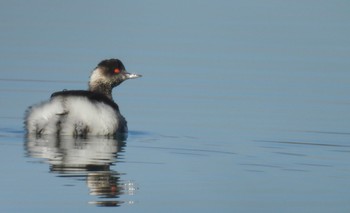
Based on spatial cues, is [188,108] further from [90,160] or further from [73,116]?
[90,160]

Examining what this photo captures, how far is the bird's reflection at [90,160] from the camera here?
12.3 metres

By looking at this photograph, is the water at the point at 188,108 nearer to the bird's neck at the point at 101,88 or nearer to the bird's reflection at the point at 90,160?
the bird's reflection at the point at 90,160

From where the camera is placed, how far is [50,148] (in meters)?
14.6

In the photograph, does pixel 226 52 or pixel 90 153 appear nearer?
pixel 90 153

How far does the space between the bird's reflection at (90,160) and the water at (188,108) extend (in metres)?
0.02

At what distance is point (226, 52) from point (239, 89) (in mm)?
4575

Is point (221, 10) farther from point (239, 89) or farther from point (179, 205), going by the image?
point (179, 205)

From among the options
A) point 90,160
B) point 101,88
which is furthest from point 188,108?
point 90,160

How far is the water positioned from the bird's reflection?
0.07 feet

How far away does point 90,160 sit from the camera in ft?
45.6

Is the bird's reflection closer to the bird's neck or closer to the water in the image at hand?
the water

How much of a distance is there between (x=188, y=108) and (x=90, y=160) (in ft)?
16.2

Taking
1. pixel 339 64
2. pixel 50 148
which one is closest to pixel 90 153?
pixel 50 148

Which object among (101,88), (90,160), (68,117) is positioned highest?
(101,88)
